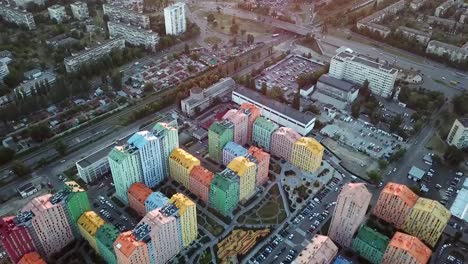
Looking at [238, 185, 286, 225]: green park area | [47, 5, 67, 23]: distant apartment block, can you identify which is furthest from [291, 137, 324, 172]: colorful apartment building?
[47, 5, 67, 23]: distant apartment block

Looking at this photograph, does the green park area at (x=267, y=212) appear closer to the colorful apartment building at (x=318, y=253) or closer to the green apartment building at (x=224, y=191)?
the green apartment building at (x=224, y=191)

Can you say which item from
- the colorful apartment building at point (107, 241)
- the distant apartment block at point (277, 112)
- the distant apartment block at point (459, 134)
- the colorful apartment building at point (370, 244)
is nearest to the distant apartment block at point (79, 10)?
the distant apartment block at point (277, 112)

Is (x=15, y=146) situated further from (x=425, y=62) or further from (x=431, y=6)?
(x=431, y=6)

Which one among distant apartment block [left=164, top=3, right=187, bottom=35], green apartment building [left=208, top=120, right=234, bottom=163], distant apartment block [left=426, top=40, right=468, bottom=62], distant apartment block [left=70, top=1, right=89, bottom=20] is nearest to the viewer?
green apartment building [left=208, top=120, right=234, bottom=163]

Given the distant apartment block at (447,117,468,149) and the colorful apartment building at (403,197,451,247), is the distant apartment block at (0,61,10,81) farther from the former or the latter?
the distant apartment block at (447,117,468,149)

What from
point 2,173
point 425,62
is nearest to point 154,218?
point 2,173
